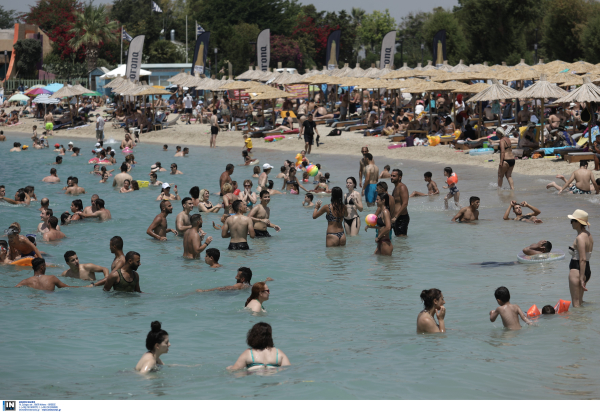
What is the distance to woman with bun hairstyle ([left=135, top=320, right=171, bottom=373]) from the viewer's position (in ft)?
23.0

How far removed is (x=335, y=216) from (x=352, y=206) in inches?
24.9

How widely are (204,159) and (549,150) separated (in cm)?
1337

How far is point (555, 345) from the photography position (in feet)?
26.7

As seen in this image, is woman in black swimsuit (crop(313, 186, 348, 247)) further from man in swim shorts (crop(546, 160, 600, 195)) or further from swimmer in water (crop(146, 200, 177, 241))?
man in swim shorts (crop(546, 160, 600, 195))

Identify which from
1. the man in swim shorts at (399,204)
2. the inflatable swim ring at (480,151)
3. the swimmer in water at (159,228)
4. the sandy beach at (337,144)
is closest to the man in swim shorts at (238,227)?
the swimmer in water at (159,228)

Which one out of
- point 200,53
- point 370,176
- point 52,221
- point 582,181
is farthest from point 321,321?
point 200,53

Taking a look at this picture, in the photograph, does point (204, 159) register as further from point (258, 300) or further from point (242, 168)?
point (258, 300)

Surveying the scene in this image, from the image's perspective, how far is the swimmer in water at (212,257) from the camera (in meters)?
11.5

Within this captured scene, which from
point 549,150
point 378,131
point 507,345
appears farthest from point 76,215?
point 378,131

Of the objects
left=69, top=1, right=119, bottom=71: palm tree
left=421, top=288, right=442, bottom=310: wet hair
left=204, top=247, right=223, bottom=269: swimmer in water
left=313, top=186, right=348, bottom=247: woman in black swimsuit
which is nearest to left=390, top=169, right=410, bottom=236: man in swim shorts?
left=313, top=186, right=348, bottom=247: woman in black swimsuit

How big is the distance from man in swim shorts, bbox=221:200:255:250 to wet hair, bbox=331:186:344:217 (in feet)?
5.06

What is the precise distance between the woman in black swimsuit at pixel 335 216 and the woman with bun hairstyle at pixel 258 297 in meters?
3.34

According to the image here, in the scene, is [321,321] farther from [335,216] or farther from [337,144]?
[337,144]

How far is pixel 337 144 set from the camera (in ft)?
98.6
